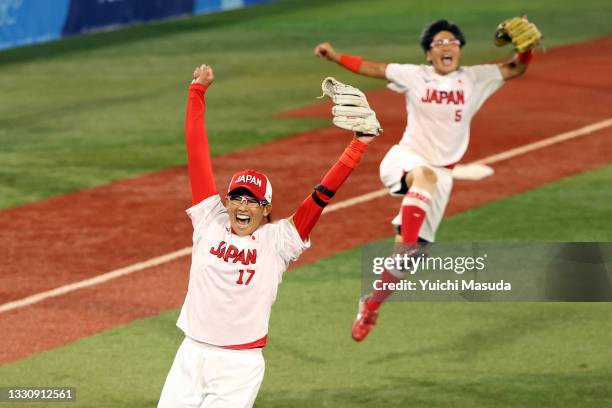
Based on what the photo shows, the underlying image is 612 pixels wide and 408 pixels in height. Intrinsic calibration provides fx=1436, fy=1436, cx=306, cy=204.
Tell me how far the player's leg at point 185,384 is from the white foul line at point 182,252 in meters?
3.95

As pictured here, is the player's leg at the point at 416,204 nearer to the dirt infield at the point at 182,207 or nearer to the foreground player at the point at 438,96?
the foreground player at the point at 438,96

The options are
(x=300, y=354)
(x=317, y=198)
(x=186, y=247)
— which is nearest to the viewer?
(x=317, y=198)

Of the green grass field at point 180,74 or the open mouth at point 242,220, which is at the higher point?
the green grass field at point 180,74

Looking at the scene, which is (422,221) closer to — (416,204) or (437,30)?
(416,204)

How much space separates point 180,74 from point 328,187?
12.0 m

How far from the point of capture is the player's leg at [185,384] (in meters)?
7.52

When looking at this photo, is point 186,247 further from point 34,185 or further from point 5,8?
point 5,8

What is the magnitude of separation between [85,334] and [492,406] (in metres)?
3.17

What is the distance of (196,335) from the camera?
298 inches

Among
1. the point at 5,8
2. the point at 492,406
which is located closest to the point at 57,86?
the point at 5,8

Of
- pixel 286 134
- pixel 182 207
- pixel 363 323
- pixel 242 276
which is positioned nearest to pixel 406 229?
pixel 363 323

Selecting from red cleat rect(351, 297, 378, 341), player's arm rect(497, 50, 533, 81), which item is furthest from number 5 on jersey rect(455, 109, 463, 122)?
red cleat rect(351, 297, 378, 341)

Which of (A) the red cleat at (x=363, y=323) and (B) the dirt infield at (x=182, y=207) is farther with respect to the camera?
(B) the dirt infield at (x=182, y=207)

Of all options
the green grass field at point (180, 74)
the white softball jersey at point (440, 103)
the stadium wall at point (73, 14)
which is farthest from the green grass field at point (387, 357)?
the stadium wall at point (73, 14)
